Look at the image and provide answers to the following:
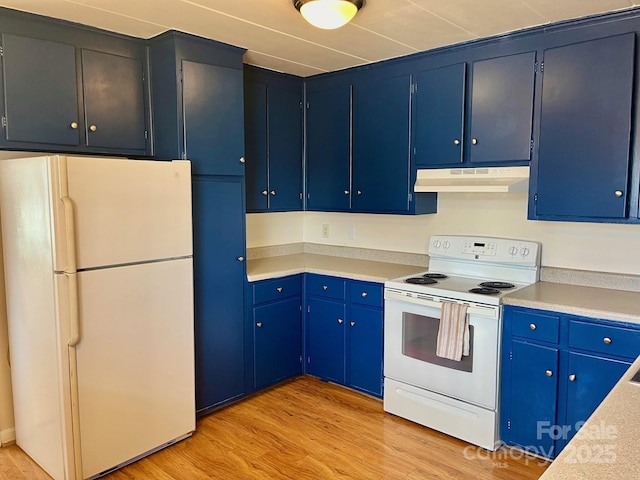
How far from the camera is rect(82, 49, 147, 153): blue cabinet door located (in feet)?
9.02

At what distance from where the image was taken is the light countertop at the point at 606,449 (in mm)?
1032

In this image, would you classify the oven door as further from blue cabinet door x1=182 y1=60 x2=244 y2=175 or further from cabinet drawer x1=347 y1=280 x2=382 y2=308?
blue cabinet door x1=182 y1=60 x2=244 y2=175

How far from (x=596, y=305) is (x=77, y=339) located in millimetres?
2567

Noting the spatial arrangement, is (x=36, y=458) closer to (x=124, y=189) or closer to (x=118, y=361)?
(x=118, y=361)

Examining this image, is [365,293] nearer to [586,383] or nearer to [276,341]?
[276,341]

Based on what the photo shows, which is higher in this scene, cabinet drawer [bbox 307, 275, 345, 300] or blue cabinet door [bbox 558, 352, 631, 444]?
cabinet drawer [bbox 307, 275, 345, 300]

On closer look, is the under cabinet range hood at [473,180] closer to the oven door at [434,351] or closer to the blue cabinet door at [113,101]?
the oven door at [434,351]

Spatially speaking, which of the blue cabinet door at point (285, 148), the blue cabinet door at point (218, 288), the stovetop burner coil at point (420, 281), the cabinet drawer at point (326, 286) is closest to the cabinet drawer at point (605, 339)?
the stovetop burner coil at point (420, 281)

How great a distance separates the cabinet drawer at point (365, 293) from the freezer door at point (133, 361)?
1141 millimetres

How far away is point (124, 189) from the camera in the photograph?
244 cm

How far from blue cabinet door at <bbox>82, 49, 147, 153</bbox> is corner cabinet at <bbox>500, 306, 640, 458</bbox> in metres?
2.43

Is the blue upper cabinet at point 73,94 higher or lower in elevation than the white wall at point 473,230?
higher

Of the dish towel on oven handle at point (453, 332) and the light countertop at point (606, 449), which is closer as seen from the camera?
the light countertop at point (606, 449)

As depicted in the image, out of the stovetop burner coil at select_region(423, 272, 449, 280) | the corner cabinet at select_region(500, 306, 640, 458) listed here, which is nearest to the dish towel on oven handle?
the corner cabinet at select_region(500, 306, 640, 458)
